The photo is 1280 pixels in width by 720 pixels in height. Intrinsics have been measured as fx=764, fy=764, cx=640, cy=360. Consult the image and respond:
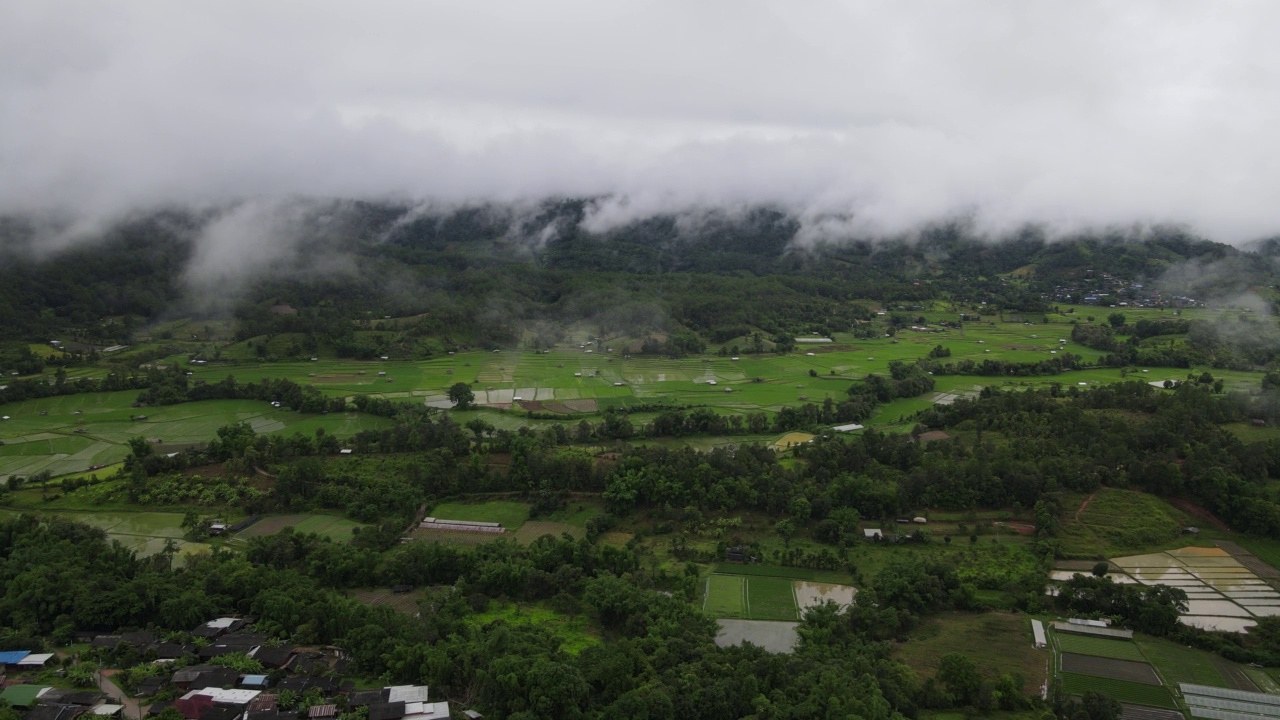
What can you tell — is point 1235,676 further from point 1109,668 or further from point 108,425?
point 108,425

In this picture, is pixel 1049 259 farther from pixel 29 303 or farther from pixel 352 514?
pixel 29 303

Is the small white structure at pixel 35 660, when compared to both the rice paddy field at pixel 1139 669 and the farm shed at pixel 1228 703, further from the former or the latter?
the farm shed at pixel 1228 703

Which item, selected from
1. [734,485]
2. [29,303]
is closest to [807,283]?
[734,485]

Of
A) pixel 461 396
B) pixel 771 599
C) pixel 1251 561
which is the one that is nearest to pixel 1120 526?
pixel 1251 561

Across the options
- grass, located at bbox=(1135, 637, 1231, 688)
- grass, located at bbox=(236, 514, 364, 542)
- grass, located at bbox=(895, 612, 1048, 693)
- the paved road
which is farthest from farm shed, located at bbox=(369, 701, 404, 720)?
grass, located at bbox=(1135, 637, 1231, 688)

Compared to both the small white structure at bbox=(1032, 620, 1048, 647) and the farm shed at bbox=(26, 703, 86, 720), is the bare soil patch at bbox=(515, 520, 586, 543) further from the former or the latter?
the small white structure at bbox=(1032, 620, 1048, 647)
